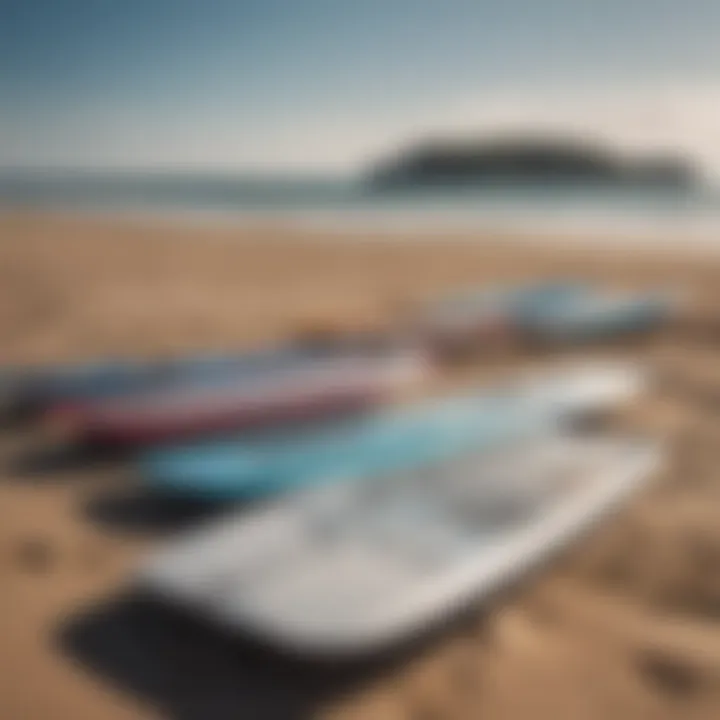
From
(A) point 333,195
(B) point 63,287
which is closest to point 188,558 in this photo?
(B) point 63,287

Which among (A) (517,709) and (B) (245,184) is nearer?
(A) (517,709)

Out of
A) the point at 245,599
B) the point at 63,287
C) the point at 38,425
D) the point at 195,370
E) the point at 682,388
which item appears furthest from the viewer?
the point at 63,287

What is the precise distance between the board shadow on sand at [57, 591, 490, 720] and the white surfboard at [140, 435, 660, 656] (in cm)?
5

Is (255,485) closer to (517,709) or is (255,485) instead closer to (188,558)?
(188,558)

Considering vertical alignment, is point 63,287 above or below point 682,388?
above

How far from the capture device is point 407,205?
62.3 ft

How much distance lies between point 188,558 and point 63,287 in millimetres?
4183

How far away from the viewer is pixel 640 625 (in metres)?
1.58

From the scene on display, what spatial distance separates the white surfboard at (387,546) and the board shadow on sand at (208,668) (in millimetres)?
46

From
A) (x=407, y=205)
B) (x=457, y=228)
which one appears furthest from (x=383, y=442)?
(x=407, y=205)

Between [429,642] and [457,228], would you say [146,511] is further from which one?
[457,228]

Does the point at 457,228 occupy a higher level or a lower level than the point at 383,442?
higher

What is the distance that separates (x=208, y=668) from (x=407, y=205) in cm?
1807

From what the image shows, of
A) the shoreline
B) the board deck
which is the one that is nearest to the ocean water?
the shoreline
